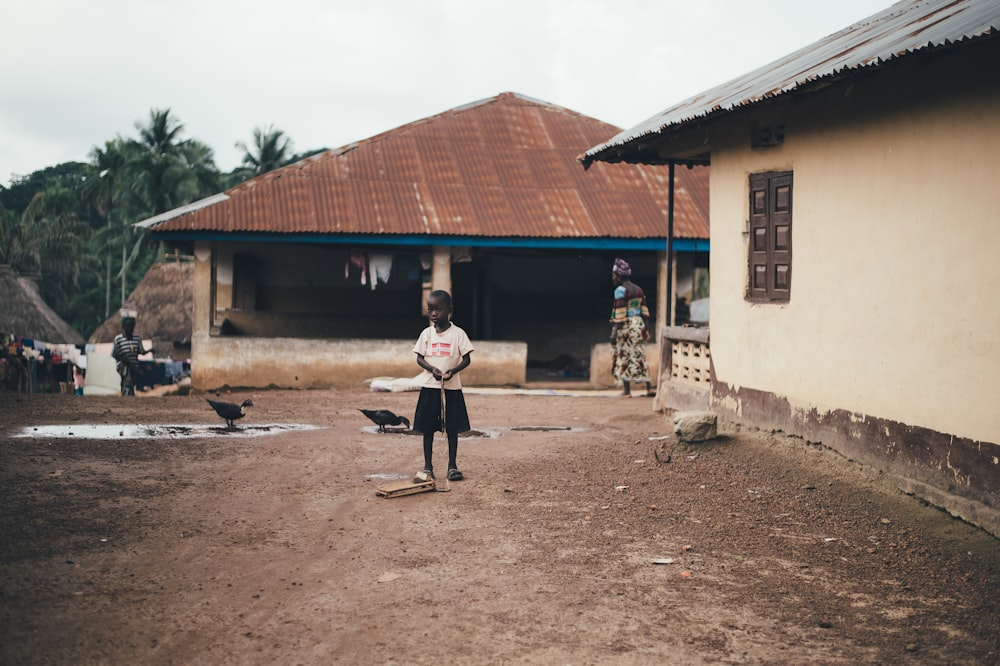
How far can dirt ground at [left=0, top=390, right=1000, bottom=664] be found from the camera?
13.7 ft

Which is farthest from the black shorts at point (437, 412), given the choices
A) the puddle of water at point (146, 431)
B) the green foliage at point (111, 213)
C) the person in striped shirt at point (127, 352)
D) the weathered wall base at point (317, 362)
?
the green foliage at point (111, 213)

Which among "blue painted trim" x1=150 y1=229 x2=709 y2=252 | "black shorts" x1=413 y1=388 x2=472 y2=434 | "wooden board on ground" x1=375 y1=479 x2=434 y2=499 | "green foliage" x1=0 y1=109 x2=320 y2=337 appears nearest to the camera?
"wooden board on ground" x1=375 y1=479 x2=434 y2=499

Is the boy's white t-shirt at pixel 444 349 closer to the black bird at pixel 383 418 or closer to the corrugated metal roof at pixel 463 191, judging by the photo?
the black bird at pixel 383 418

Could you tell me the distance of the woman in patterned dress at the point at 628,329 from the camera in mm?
13242

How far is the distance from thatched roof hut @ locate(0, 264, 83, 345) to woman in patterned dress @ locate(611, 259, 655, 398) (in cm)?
2193

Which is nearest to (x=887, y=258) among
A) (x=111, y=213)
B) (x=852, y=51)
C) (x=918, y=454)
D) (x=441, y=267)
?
(x=918, y=454)

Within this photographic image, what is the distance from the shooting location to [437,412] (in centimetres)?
740

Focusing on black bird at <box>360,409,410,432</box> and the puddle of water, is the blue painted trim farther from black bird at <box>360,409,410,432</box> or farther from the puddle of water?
black bird at <box>360,409,410,432</box>

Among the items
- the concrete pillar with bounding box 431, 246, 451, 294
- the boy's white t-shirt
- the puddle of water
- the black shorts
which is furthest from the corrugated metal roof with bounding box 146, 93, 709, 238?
the black shorts

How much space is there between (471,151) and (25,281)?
2066cm

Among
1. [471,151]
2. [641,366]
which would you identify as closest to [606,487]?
[641,366]

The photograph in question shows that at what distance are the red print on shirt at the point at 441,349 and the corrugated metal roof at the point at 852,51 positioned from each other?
3.21m

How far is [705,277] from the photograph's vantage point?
42844 millimetres

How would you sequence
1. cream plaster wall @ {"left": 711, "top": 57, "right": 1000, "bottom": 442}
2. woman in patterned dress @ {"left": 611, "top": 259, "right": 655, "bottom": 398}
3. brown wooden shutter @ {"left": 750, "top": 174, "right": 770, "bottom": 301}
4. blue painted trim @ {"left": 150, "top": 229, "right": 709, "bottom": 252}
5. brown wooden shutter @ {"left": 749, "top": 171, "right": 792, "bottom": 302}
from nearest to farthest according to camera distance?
cream plaster wall @ {"left": 711, "top": 57, "right": 1000, "bottom": 442}
brown wooden shutter @ {"left": 749, "top": 171, "right": 792, "bottom": 302}
brown wooden shutter @ {"left": 750, "top": 174, "right": 770, "bottom": 301}
woman in patterned dress @ {"left": 611, "top": 259, "right": 655, "bottom": 398}
blue painted trim @ {"left": 150, "top": 229, "right": 709, "bottom": 252}
